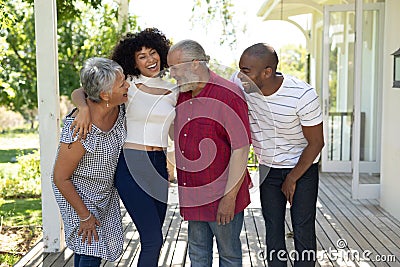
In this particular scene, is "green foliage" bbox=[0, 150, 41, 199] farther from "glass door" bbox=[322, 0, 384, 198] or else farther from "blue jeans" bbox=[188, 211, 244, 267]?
"blue jeans" bbox=[188, 211, 244, 267]

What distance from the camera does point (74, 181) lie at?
9.60 feet

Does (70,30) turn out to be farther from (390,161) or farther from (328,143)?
(390,161)

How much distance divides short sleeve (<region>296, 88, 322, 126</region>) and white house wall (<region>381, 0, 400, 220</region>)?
2657 millimetres

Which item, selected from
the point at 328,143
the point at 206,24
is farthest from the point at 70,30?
the point at 328,143

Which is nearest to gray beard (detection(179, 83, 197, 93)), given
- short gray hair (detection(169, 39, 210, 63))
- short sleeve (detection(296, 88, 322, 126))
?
short gray hair (detection(169, 39, 210, 63))

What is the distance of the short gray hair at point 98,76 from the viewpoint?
2819 millimetres

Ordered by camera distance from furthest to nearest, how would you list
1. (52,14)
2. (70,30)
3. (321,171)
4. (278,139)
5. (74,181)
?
(70,30) → (321,171) → (52,14) → (278,139) → (74,181)

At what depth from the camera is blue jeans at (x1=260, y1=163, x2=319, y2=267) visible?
3225mm

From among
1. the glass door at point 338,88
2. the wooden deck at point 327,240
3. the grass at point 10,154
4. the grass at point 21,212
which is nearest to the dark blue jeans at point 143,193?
the wooden deck at point 327,240

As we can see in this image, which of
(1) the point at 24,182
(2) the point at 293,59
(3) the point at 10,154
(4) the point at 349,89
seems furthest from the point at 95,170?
(2) the point at 293,59

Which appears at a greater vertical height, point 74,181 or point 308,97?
point 308,97

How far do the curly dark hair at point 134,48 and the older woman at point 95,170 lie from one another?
8.0 inches

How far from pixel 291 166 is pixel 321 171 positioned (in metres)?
5.26

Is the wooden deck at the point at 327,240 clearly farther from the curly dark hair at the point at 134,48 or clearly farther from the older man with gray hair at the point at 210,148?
the curly dark hair at the point at 134,48
